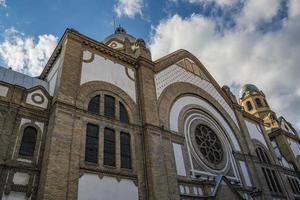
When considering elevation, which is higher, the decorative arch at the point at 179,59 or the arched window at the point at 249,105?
the arched window at the point at 249,105

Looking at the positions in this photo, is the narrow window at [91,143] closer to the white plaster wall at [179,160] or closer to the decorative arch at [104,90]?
the decorative arch at [104,90]

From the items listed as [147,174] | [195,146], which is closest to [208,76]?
[195,146]

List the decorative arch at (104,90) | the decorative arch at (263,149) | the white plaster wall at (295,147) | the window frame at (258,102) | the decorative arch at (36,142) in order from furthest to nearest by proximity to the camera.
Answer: the window frame at (258,102), the white plaster wall at (295,147), the decorative arch at (263,149), the decorative arch at (104,90), the decorative arch at (36,142)

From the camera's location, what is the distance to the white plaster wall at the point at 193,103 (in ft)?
54.1

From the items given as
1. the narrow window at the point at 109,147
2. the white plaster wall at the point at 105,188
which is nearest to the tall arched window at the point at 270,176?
the white plaster wall at the point at 105,188

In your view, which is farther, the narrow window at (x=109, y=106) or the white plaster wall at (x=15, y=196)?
the narrow window at (x=109, y=106)

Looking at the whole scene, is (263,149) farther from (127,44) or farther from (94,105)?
(94,105)

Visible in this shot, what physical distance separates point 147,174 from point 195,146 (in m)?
5.04

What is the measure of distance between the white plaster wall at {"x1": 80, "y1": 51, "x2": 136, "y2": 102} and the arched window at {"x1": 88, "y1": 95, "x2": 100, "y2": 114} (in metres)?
1.12

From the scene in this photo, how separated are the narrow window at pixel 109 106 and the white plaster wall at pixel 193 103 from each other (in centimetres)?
409

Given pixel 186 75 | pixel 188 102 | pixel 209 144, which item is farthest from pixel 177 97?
pixel 209 144

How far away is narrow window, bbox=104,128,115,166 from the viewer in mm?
12119

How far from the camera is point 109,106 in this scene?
14.1m

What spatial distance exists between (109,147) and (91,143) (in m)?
1.03
